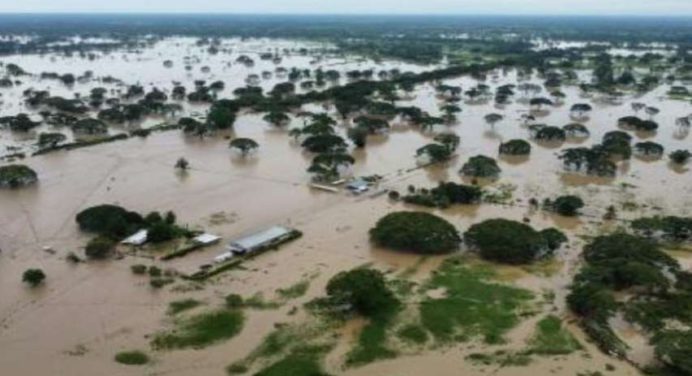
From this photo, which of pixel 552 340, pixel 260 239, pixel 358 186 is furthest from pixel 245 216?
pixel 552 340

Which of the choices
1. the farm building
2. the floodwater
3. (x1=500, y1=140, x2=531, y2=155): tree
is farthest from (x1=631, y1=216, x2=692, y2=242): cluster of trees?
(x1=500, y1=140, x2=531, y2=155): tree

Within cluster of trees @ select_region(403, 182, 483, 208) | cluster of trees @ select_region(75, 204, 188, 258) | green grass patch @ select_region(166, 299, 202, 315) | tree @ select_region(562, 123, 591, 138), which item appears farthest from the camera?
tree @ select_region(562, 123, 591, 138)

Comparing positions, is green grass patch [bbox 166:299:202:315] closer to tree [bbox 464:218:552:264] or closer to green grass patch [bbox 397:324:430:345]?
green grass patch [bbox 397:324:430:345]

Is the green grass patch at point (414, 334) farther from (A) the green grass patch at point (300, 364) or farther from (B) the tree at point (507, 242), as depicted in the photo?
(B) the tree at point (507, 242)

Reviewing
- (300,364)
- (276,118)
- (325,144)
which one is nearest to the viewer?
(300,364)

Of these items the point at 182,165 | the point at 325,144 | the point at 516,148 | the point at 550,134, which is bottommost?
the point at 182,165

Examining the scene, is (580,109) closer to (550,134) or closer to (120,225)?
(550,134)
